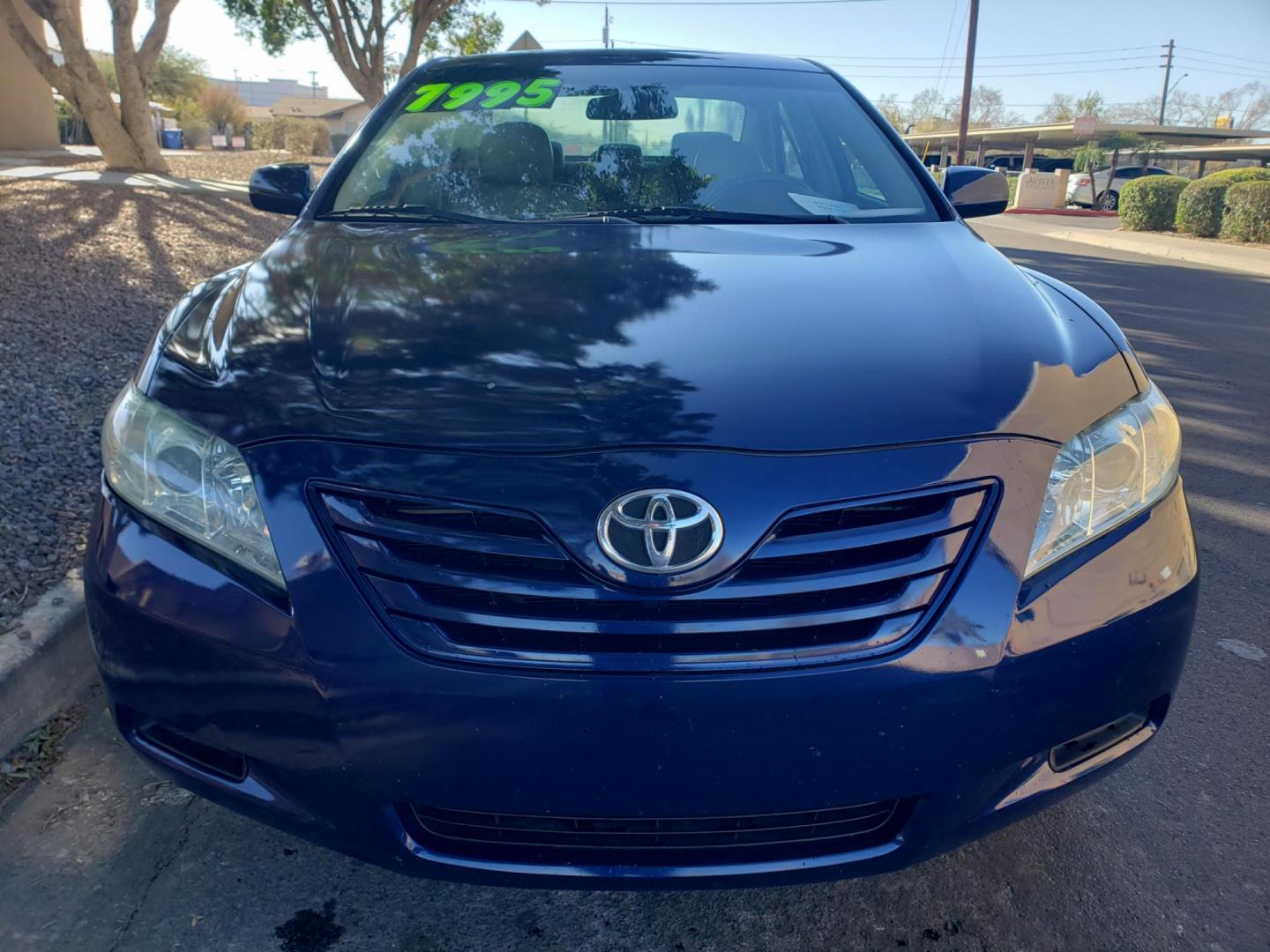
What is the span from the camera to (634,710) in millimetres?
1367

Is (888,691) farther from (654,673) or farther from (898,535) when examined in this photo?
(654,673)

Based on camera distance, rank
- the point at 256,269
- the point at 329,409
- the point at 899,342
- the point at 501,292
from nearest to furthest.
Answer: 1. the point at 329,409
2. the point at 899,342
3. the point at 501,292
4. the point at 256,269

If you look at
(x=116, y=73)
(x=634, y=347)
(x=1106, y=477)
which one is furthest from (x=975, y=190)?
(x=116, y=73)

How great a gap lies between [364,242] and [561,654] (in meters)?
1.40

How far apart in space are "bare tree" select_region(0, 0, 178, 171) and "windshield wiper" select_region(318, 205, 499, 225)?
1260 centimetres

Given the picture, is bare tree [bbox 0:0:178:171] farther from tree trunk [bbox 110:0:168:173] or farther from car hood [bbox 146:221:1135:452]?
car hood [bbox 146:221:1135:452]

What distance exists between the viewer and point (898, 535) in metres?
1.45

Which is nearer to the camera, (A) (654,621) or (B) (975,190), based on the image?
(A) (654,621)

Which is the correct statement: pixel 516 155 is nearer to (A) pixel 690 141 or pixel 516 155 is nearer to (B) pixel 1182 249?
(A) pixel 690 141

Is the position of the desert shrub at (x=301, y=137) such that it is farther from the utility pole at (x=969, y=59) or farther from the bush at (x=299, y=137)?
the utility pole at (x=969, y=59)

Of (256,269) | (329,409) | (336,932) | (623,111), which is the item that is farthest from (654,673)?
(623,111)

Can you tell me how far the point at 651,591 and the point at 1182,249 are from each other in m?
16.9

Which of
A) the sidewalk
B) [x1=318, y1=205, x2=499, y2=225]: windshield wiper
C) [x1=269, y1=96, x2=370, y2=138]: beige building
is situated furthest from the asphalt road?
[x1=269, y1=96, x2=370, y2=138]: beige building

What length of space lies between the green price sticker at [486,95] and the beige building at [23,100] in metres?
22.5
